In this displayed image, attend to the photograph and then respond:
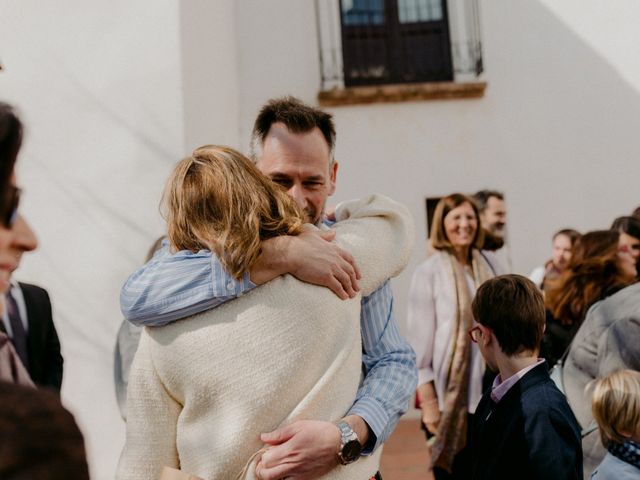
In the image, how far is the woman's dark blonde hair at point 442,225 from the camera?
16.0ft

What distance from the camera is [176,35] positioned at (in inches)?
215

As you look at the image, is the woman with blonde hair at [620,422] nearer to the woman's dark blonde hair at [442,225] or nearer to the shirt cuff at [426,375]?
the shirt cuff at [426,375]

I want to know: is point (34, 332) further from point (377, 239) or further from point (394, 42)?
point (394, 42)

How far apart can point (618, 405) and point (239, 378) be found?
Result: 1.79 meters

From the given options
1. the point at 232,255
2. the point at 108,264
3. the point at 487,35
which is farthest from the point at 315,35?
the point at 232,255

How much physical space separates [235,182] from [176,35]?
3976mm

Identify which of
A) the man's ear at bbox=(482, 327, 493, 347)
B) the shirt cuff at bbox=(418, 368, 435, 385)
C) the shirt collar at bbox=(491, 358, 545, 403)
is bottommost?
the shirt cuff at bbox=(418, 368, 435, 385)

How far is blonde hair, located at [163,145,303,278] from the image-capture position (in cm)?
171

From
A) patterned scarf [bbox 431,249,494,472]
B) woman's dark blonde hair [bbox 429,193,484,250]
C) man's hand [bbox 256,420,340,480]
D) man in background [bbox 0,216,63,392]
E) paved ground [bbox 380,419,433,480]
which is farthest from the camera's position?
paved ground [bbox 380,419,433,480]

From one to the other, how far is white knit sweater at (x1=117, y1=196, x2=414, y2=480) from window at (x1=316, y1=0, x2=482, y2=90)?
928 centimetres

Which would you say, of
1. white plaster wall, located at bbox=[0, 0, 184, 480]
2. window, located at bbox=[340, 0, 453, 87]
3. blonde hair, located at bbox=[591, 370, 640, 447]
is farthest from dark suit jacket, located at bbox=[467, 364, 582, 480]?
window, located at bbox=[340, 0, 453, 87]

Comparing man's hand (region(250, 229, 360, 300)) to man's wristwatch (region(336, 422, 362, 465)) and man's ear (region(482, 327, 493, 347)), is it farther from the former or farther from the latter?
man's ear (region(482, 327, 493, 347))

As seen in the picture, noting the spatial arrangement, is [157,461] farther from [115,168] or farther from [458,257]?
[115,168]

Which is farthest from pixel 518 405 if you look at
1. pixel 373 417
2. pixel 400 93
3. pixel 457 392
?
pixel 400 93
